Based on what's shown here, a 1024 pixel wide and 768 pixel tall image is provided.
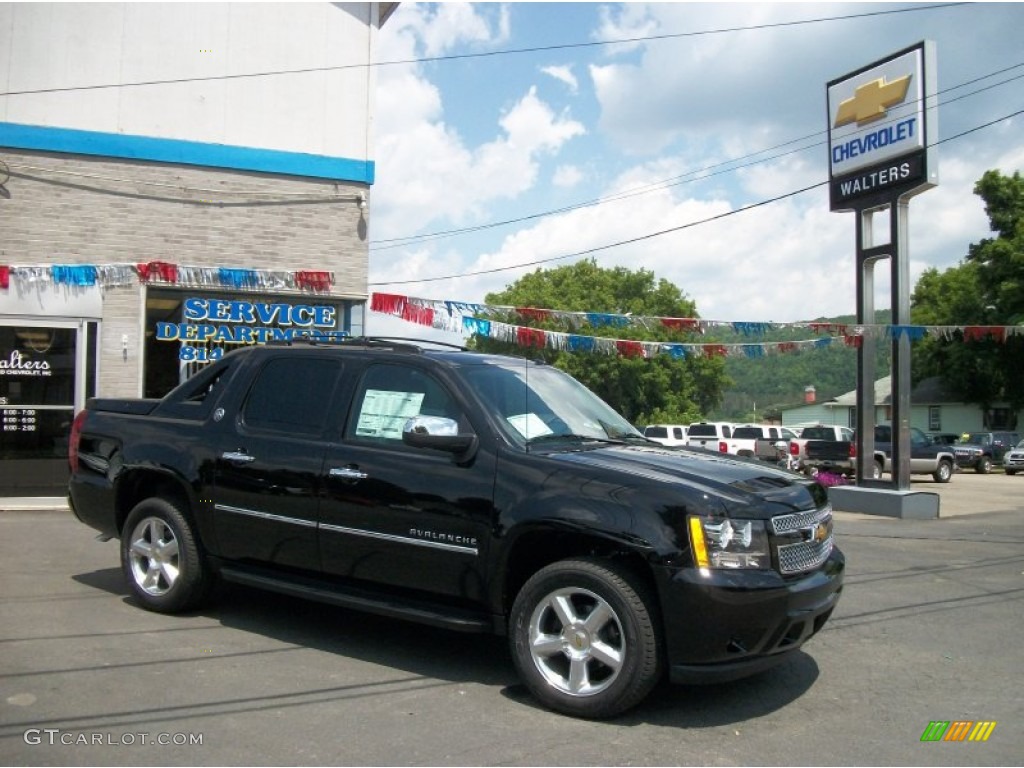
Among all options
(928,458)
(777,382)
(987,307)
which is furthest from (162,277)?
(777,382)

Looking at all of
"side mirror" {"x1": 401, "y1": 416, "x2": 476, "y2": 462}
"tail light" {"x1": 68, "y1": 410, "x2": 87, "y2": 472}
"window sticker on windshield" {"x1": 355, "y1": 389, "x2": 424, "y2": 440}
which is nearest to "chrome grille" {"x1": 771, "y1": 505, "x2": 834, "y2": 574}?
"side mirror" {"x1": 401, "y1": 416, "x2": 476, "y2": 462}

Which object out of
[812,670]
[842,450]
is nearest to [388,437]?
[812,670]

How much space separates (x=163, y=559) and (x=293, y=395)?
5.10ft

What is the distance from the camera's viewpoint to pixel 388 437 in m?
5.66

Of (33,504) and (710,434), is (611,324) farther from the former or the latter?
(710,434)

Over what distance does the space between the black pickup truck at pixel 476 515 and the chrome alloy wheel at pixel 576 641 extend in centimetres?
1

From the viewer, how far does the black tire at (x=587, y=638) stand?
4.60 metres

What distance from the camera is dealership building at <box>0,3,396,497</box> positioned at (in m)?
12.7

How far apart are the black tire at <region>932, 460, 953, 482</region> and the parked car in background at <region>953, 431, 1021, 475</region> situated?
20.5 ft

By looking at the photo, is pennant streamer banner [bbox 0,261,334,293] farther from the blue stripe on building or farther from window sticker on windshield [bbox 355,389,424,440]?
window sticker on windshield [bbox 355,389,424,440]

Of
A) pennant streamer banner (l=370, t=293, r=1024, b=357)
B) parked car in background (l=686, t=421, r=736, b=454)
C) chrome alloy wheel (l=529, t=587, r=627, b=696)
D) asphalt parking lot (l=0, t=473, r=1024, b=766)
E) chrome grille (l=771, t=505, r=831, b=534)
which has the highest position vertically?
pennant streamer banner (l=370, t=293, r=1024, b=357)

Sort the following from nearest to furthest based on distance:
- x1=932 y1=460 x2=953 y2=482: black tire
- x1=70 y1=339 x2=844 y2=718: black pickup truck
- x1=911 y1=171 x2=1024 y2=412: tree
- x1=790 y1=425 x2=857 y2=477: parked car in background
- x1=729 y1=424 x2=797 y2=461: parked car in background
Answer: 1. x1=70 y1=339 x2=844 y2=718: black pickup truck
2. x1=790 y1=425 x2=857 y2=477: parked car in background
3. x1=932 y1=460 x2=953 y2=482: black tire
4. x1=729 y1=424 x2=797 y2=461: parked car in background
5. x1=911 y1=171 x2=1024 y2=412: tree

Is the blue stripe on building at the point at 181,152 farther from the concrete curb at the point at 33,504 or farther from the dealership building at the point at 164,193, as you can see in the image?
the concrete curb at the point at 33,504

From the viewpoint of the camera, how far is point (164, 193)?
13422mm
